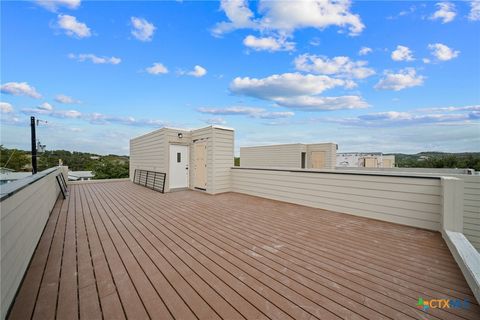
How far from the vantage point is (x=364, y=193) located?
3855mm

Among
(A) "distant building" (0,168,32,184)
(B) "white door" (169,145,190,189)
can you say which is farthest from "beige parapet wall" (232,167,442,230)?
(A) "distant building" (0,168,32,184)

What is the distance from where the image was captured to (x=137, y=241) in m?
2.62

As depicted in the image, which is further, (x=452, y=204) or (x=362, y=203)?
(x=362, y=203)

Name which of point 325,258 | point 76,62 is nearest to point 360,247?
point 325,258

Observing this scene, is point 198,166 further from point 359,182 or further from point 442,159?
point 442,159

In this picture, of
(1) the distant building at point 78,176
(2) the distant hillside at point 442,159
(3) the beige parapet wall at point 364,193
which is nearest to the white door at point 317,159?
(3) the beige parapet wall at point 364,193

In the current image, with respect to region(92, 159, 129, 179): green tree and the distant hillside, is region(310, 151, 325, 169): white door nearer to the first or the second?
the distant hillside

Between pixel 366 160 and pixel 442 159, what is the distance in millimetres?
17204

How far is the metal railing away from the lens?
7.02 metres

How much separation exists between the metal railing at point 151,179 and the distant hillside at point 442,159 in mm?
23579

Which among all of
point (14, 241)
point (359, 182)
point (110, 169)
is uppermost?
point (359, 182)

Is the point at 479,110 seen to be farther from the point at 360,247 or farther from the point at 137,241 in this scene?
the point at 137,241

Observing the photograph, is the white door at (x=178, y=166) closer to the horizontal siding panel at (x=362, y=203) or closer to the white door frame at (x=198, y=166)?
the white door frame at (x=198, y=166)

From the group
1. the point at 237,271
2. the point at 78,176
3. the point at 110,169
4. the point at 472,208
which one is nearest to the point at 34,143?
the point at 78,176
